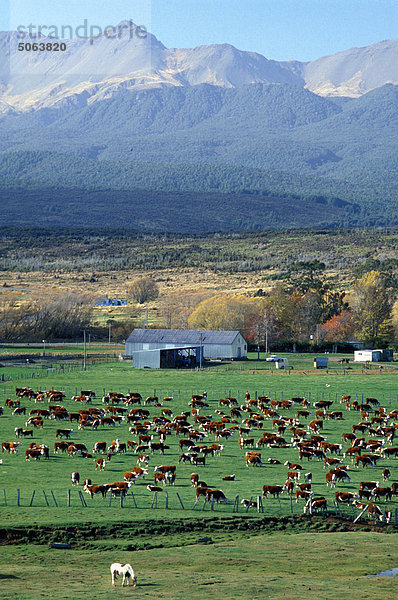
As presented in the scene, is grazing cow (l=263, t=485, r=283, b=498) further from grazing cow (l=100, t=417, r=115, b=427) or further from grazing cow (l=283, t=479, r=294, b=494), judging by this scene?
grazing cow (l=100, t=417, r=115, b=427)

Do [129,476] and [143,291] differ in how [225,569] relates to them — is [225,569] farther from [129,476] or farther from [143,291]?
[143,291]

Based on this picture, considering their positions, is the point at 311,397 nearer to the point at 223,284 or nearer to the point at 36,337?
the point at 36,337

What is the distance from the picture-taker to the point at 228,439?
5106 cm

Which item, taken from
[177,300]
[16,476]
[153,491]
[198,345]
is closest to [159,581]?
[153,491]

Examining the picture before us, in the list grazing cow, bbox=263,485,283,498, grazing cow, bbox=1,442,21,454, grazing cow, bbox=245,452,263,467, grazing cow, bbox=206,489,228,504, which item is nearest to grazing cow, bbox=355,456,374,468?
grazing cow, bbox=245,452,263,467

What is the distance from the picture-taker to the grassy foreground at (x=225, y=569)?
2766 cm

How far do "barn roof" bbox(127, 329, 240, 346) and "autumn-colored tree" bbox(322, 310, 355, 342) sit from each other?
20595 mm

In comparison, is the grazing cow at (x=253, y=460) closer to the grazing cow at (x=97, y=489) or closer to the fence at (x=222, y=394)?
the grazing cow at (x=97, y=489)

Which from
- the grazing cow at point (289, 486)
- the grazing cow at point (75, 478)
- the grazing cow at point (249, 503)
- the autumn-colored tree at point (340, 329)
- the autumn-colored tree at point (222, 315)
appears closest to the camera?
the grazing cow at point (249, 503)

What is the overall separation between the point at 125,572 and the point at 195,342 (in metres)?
71.9

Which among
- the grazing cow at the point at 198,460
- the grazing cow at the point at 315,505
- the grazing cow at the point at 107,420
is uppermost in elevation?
the grazing cow at the point at 107,420

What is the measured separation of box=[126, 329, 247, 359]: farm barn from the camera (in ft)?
325

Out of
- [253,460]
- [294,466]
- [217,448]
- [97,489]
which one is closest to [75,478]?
[97,489]

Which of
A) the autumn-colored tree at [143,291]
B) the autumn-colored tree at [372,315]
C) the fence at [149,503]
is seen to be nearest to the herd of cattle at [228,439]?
the fence at [149,503]
